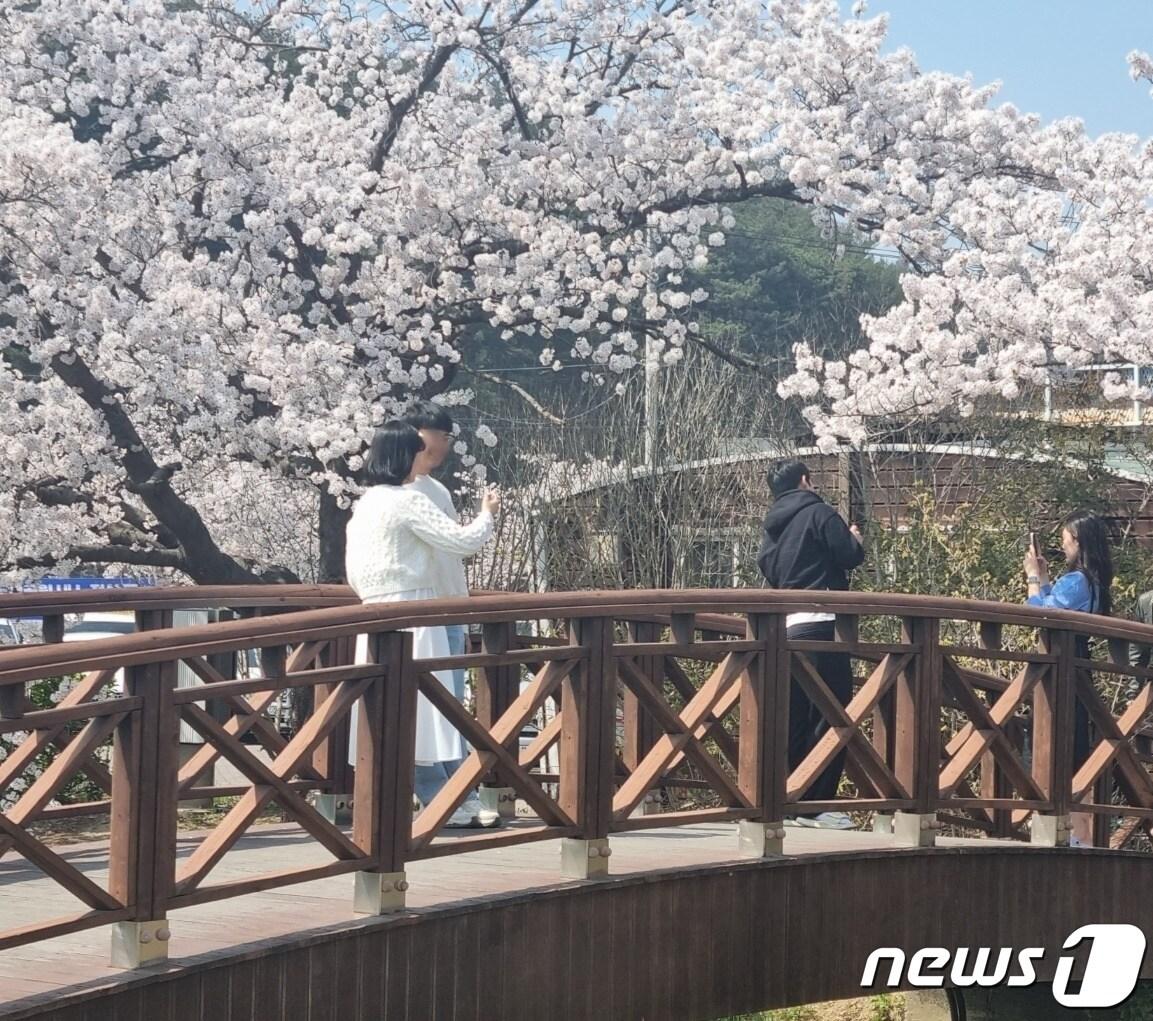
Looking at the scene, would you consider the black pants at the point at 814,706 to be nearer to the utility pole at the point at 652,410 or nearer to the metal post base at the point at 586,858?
the metal post base at the point at 586,858

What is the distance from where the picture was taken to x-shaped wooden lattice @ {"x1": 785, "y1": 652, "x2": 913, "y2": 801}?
6648mm

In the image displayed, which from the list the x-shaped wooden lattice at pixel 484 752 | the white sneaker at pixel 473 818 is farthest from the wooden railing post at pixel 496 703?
the x-shaped wooden lattice at pixel 484 752

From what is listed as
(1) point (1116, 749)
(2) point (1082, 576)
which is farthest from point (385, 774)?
(2) point (1082, 576)

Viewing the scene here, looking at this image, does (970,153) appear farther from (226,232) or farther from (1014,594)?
(226,232)

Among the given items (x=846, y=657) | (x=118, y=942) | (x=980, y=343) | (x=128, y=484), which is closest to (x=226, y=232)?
(x=128, y=484)

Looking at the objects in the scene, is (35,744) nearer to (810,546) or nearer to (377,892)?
(377,892)

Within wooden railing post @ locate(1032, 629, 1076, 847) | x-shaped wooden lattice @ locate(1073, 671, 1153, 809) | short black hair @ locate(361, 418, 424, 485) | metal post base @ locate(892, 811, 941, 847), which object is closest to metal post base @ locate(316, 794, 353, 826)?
short black hair @ locate(361, 418, 424, 485)

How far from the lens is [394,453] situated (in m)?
6.61

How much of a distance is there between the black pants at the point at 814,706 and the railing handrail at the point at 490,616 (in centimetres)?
67

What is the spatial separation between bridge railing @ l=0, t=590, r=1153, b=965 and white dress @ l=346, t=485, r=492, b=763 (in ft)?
0.79

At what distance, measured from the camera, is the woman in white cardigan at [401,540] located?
657cm
